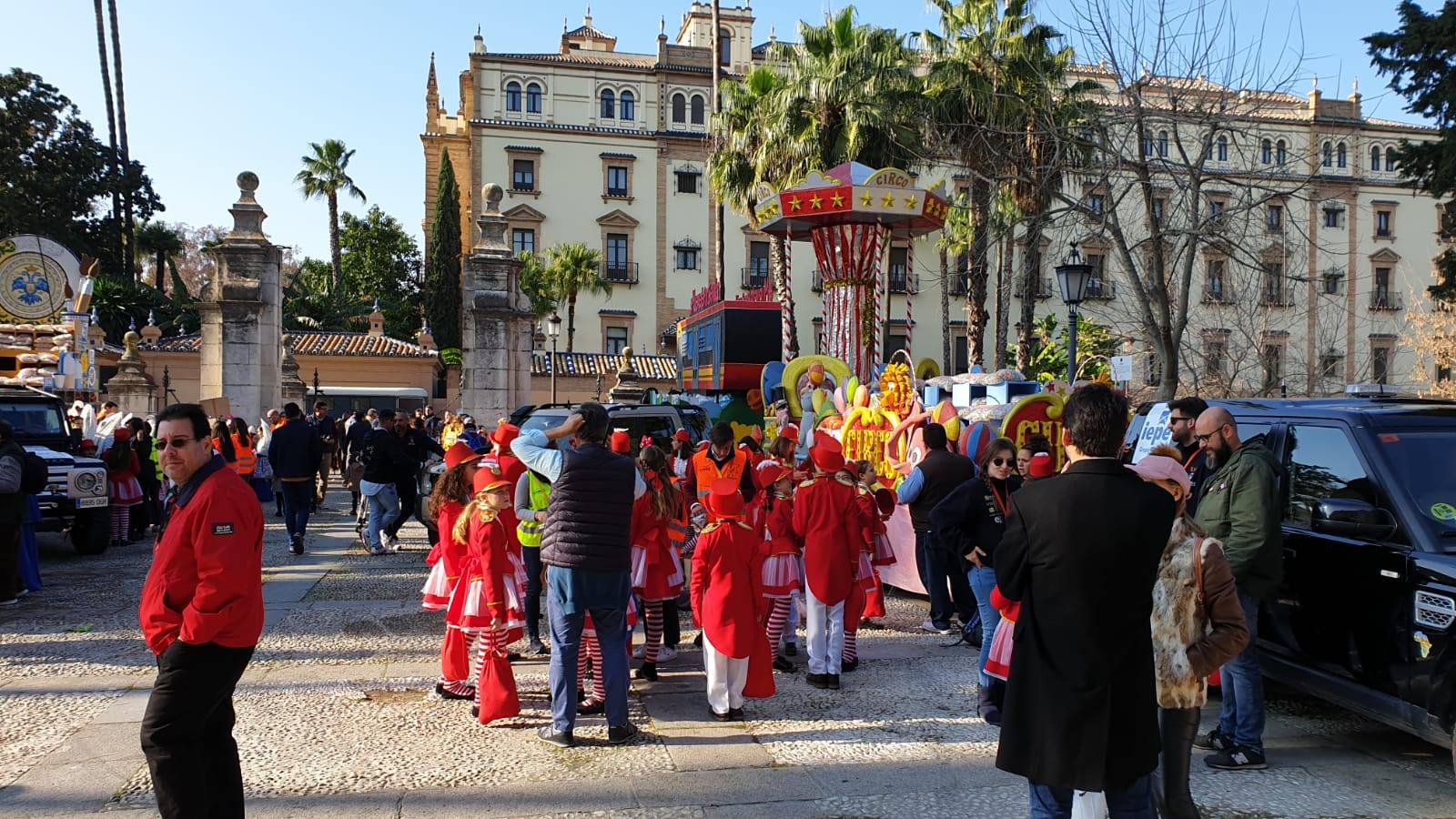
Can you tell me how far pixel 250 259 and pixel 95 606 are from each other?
36.6 feet

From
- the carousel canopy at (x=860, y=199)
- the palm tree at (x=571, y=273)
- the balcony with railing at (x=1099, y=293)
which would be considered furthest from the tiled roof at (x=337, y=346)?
the balcony with railing at (x=1099, y=293)

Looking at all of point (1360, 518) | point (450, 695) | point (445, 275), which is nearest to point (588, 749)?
point (450, 695)

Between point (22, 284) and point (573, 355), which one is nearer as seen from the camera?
point (22, 284)

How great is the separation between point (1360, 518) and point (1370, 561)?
0.86ft

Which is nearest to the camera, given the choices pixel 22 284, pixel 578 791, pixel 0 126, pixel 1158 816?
pixel 1158 816

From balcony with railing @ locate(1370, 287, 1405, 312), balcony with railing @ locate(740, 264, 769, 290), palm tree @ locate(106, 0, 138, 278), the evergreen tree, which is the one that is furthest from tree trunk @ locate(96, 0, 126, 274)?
balcony with railing @ locate(1370, 287, 1405, 312)

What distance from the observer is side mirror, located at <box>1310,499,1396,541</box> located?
16.1 feet

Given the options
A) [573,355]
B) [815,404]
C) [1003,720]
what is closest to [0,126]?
[573,355]

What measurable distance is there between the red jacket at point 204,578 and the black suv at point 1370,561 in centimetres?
505

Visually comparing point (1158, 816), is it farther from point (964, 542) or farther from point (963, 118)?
point (963, 118)

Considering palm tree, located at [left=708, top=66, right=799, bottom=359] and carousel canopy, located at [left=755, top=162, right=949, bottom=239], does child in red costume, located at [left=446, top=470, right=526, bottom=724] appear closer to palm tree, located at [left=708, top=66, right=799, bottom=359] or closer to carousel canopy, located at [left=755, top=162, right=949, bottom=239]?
carousel canopy, located at [left=755, top=162, right=949, bottom=239]

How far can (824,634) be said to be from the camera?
6770 millimetres

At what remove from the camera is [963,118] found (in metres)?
24.8

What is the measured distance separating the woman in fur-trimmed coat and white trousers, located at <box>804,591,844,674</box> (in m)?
3.13
